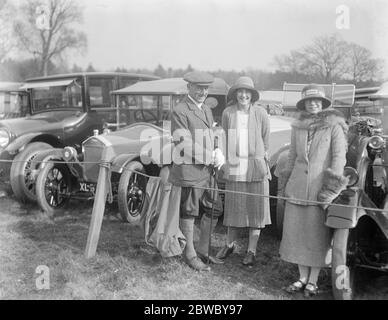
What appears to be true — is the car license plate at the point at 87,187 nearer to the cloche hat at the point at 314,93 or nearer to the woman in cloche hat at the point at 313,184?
the woman in cloche hat at the point at 313,184

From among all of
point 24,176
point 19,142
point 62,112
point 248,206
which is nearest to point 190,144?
point 248,206

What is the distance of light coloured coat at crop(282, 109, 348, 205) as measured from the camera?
2748 mm

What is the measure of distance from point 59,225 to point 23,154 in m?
1.44

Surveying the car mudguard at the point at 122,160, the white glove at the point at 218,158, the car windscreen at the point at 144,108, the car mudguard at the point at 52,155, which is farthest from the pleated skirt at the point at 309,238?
the car mudguard at the point at 52,155

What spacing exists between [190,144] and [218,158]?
0.24 metres

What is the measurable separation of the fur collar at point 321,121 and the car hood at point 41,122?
14.9 ft

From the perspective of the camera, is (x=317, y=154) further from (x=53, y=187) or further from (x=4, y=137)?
(x=4, y=137)

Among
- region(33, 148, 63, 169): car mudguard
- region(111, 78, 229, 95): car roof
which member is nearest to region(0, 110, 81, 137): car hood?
region(33, 148, 63, 169): car mudguard

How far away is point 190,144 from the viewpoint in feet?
10.3

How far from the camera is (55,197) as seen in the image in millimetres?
5375

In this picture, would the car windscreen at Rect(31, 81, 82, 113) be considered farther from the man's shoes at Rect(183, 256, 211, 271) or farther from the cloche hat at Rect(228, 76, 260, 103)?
the man's shoes at Rect(183, 256, 211, 271)

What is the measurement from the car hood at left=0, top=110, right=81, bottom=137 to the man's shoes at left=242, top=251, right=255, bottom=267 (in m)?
4.12
